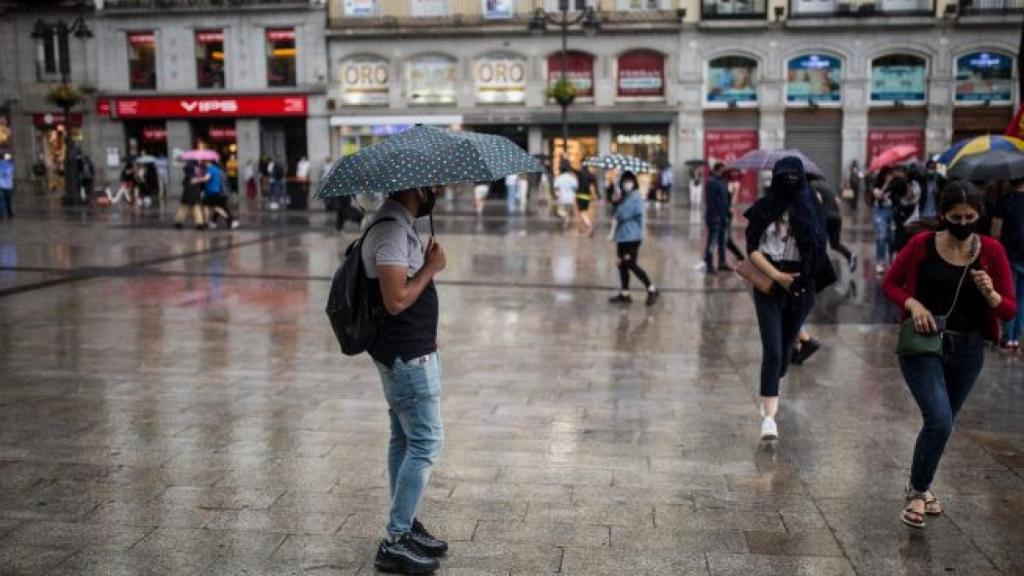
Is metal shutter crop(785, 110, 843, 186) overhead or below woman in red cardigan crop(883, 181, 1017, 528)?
overhead

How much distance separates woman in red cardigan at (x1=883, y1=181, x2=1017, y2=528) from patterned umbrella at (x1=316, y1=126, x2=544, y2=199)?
6.90 ft

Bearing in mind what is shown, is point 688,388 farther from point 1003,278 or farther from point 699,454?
point 1003,278

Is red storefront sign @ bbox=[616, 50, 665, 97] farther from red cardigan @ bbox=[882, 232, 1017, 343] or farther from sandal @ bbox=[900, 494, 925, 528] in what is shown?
sandal @ bbox=[900, 494, 925, 528]

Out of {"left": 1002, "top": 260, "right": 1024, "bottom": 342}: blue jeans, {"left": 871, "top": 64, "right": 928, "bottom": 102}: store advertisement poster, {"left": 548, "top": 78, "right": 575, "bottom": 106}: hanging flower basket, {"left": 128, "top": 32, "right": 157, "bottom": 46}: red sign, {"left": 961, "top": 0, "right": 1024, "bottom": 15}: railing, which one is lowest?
{"left": 1002, "top": 260, "right": 1024, "bottom": 342}: blue jeans

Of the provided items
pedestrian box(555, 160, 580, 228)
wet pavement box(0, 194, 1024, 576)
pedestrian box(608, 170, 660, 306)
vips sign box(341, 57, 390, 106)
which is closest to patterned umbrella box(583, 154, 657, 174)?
pedestrian box(608, 170, 660, 306)

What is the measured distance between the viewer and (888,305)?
11.9m

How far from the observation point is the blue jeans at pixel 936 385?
15.5 feet

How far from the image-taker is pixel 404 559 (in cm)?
420

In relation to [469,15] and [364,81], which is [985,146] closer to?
[469,15]

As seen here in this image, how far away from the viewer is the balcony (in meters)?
37.5

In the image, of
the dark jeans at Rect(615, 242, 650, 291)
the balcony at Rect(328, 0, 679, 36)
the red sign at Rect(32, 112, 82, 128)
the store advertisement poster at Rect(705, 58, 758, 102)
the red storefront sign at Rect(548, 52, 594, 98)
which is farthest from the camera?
the red sign at Rect(32, 112, 82, 128)

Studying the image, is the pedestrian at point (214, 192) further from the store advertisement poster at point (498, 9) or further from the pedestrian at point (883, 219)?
the store advertisement poster at point (498, 9)

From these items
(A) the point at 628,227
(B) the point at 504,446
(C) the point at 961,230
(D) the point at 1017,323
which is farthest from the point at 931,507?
(A) the point at 628,227

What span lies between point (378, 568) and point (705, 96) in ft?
116
